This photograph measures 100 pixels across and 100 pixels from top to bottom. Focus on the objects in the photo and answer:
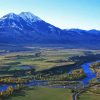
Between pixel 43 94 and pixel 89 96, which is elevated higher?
pixel 43 94

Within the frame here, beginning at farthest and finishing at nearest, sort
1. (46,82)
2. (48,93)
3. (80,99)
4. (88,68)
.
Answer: (88,68) < (46,82) < (48,93) < (80,99)

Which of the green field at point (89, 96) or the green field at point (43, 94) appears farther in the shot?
the green field at point (43, 94)

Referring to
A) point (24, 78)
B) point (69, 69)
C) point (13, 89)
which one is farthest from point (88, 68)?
point (13, 89)

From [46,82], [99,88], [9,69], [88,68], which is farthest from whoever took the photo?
[88,68]

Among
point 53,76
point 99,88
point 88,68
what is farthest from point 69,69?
point 99,88

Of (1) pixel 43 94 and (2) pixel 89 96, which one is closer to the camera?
(2) pixel 89 96

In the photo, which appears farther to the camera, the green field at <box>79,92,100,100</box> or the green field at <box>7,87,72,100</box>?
the green field at <box>7,87,72,100</box>

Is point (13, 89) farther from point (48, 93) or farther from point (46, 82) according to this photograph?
point (46, 82)

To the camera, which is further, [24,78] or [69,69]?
[69,69]
